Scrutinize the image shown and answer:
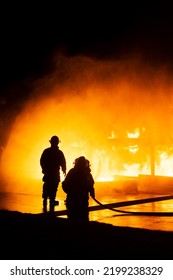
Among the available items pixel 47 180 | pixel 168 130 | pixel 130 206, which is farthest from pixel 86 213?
pixel 168 130

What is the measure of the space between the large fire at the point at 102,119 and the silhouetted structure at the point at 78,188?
11.4m

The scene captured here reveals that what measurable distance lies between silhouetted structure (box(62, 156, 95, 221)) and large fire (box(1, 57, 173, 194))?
37.3 feet

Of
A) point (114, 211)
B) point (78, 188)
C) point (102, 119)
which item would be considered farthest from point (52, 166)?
point (102, 119)

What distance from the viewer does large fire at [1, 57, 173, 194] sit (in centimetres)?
2034

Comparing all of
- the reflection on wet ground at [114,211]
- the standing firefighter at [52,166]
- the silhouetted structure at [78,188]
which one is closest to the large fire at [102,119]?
the reflection on wet ground at [114,211]

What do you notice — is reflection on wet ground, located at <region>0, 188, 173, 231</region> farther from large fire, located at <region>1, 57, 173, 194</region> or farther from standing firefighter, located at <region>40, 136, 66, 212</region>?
large fire, located at <region>1, 57, 173, 194</region>

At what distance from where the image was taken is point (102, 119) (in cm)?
2098

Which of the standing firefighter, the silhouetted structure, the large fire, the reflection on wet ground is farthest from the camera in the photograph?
the large fire

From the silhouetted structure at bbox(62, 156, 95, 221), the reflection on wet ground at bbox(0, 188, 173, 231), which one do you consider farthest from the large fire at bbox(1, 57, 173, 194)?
the silhouetted structure at bbox(62, 156, 95, 221)

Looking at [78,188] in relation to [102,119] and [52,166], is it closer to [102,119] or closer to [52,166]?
[52,166]

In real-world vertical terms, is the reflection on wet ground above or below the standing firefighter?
below

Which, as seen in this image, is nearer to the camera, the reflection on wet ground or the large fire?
the reflection on wet ground

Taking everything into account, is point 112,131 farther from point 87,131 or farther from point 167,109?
point 167,109

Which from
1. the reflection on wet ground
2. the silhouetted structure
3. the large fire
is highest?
the large fire
